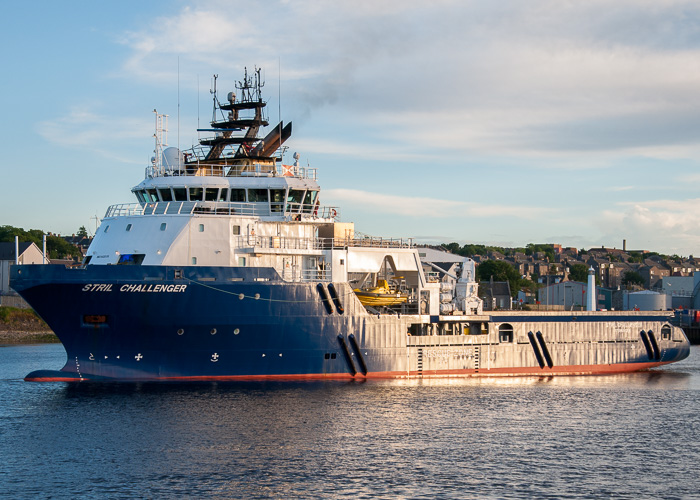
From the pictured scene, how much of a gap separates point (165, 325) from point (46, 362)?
690 inches

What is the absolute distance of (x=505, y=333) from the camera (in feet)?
128

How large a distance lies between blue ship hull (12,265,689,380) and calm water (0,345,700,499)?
885 millimetres

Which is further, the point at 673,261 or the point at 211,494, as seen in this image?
the point at 673,261

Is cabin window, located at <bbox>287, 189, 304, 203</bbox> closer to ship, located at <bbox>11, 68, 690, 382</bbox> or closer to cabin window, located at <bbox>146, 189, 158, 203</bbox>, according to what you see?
ship, located at <bbox>11, 68, 690, 382</bbox>

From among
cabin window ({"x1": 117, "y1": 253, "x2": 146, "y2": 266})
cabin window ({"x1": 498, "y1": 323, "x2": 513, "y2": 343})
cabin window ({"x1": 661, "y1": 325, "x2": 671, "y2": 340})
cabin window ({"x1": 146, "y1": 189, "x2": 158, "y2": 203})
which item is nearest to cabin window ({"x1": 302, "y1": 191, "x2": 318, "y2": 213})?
cabin window ({"x1": 146, "y1": 189, "x2": 158, "y2": 203})

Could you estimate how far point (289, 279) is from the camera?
114 feet

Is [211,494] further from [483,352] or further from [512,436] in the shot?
[483,352]

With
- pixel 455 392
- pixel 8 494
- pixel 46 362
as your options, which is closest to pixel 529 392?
pixel 455 392

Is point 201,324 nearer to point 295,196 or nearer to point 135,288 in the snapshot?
point 135,288

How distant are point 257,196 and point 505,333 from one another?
12831 mm

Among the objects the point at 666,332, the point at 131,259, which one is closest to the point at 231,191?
the point at 131,259

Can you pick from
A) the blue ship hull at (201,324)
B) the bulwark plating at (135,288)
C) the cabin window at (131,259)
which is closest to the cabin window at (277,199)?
the blue ship hull at (201,324)

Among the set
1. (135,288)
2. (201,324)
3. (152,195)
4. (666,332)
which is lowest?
(666,332)

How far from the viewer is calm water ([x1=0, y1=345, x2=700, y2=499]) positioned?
20.6 m
